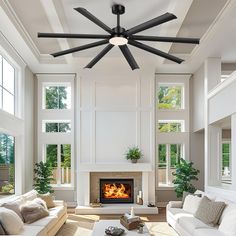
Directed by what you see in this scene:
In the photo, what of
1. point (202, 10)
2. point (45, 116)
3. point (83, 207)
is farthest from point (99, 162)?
point (202, 10)

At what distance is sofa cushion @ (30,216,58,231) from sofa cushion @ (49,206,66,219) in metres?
0.24

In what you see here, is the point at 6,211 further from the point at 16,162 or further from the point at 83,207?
the point at 83,207

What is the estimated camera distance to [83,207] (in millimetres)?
8453

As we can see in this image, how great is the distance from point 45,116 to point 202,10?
17.8 ft

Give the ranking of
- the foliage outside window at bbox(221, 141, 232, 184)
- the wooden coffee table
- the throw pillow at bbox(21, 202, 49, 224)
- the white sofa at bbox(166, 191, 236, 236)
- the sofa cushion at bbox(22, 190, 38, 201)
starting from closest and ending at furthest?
1. the white sofa at bbox(166, 191, 236, 236)
2. the wooden coffee table
3. the throw pillow at bbox(21, 202, 49, 224)
4. the sofa cushion at bbox(22, 190, 38, 201)
5. the foliage outside window at bbox(221, 141, 232, 184)

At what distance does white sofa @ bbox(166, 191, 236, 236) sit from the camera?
4527mm

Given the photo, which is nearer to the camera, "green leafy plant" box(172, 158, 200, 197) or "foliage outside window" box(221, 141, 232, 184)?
"green leafy plant" box(172, 158, 200, 197)

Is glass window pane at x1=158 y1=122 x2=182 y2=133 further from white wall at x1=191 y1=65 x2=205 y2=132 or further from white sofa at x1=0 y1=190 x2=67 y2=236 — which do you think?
white sofa at x1=0 y1=190 x2=67 y2=236

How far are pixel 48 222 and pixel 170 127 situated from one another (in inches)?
212

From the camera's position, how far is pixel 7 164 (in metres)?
7.26

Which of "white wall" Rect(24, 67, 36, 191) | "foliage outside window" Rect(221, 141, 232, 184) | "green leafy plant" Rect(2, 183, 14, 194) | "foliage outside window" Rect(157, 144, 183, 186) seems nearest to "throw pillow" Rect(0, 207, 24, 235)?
"green leafy plant" Rect(2, 183, 14, 194)

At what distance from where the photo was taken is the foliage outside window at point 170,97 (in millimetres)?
9812

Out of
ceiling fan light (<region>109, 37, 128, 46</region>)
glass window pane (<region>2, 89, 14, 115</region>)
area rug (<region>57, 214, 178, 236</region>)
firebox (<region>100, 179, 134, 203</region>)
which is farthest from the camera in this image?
firebox (<region>100, 179, 134, 203</region>)

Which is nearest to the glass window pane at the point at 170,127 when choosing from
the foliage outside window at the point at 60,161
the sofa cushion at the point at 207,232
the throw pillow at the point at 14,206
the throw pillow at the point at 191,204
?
the foliage outside window at the point at 60,161
